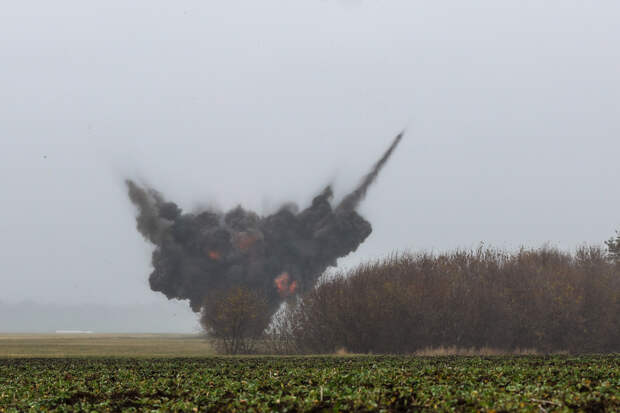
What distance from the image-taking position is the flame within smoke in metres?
104

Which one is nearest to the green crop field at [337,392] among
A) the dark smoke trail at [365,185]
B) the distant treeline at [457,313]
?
the distant treeline at [457,313]

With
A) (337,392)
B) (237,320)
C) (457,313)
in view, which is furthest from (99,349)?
(337,392)

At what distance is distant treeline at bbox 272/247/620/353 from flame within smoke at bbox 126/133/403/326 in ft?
135

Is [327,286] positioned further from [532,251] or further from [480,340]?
[532,251]

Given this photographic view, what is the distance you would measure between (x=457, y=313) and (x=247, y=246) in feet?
196

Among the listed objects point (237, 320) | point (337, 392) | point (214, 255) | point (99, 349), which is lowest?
point (337, 392)

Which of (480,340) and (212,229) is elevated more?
(212,229)

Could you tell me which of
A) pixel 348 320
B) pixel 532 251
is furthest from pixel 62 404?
pixel 532 251

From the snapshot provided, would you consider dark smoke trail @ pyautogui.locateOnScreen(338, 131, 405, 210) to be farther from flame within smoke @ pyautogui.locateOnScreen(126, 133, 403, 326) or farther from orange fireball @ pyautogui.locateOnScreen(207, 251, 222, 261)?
orange fireball @ pyautogui.locateOnScreen(207, 251, 222, 261)

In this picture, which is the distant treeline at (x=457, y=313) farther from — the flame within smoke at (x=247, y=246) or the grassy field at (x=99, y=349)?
the flame within smoke at (x=247, y=246)

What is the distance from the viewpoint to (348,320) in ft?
184

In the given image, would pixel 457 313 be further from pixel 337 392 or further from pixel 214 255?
pixel 214 255

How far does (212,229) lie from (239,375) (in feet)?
278

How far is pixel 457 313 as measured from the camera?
56.4 metres
